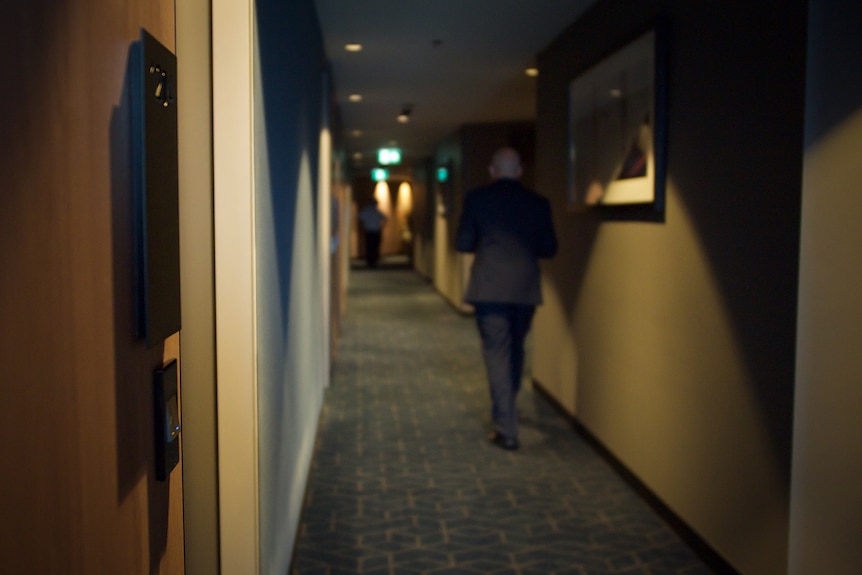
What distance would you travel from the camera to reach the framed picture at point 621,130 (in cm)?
400

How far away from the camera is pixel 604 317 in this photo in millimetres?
5027

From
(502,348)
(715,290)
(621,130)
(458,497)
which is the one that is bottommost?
(458,497)

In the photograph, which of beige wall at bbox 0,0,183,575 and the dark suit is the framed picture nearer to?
the dark suit

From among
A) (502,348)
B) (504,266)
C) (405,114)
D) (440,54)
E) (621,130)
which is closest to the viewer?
(621,130)

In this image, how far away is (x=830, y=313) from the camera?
2.51m

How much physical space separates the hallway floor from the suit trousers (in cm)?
22

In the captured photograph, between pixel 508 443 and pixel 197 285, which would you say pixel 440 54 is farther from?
pixel 197 285

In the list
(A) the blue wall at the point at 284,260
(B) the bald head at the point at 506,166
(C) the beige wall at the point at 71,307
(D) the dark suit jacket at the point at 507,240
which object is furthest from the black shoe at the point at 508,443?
(C) the beige wall at the point at 71,307

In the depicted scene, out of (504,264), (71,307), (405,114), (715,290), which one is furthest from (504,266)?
(405,114)

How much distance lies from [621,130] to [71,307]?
12.9ft

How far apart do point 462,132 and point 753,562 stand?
9.88 m

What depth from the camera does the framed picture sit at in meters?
4.00

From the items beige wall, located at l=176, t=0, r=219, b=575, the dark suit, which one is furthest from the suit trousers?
beige wall, located at l=176, t=0, r=219, b=575

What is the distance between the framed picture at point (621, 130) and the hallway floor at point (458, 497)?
1.54 m
